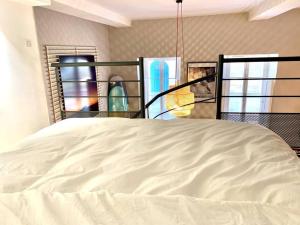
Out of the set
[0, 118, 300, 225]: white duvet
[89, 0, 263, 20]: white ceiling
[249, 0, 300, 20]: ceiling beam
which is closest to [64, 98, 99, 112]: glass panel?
[89, 0, 263, 20]: white ceiling

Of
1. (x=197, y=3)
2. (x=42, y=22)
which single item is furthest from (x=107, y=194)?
(x=197, y=3)

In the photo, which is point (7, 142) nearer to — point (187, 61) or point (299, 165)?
point (299, 165)

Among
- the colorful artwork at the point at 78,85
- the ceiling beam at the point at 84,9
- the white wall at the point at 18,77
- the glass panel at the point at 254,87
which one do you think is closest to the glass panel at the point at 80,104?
the colorful artwork at the point at 78,85

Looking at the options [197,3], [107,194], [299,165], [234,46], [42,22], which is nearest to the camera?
[107,194]

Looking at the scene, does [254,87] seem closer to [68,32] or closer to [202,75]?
[202,75]

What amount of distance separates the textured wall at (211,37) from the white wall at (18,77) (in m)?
2.92

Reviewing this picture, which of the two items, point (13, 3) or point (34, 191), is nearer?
point (34, 191)

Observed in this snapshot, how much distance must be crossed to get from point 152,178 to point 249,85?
508 cm

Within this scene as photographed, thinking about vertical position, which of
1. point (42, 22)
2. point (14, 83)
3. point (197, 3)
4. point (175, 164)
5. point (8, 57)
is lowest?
point (175, 164)

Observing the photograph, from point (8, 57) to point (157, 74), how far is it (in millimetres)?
3632

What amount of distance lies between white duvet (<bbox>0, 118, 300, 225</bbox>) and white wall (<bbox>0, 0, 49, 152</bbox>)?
122cm

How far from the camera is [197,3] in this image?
3.79 metres

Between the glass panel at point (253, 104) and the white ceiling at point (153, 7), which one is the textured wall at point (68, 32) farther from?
the glass panel at point (253, 104)

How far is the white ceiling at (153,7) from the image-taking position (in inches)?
121
